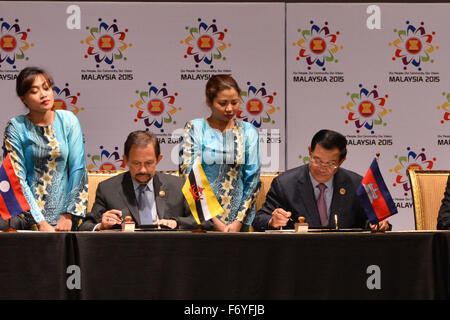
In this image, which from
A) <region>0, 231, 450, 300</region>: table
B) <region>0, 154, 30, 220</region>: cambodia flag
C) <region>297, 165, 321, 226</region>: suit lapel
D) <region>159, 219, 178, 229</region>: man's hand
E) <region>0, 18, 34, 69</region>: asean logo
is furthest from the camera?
<region>0, 18, 34, 69</region>: asean logo

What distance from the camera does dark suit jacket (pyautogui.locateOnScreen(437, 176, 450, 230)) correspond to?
11.8 feet

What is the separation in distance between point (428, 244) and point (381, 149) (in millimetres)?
2761

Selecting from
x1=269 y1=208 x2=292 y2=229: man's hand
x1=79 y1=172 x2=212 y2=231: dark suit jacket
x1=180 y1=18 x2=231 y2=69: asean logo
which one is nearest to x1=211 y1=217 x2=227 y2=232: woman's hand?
x1=79 y1=172 x2=212 y2=231: dark suit jacket

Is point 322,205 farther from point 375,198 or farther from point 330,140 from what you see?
point 375,198

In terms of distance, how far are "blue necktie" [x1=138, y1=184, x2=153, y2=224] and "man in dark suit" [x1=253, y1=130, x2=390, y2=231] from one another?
57 centimetres

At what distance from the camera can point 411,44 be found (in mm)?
5586

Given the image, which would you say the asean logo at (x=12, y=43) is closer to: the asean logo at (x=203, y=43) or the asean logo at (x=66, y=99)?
the asean logo at (x=66, y=99)

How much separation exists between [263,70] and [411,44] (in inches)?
47.6

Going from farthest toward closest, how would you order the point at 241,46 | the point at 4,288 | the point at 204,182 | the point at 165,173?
the point at 241,46
the point at 165,173
the point at 204,182
the point at 4,288

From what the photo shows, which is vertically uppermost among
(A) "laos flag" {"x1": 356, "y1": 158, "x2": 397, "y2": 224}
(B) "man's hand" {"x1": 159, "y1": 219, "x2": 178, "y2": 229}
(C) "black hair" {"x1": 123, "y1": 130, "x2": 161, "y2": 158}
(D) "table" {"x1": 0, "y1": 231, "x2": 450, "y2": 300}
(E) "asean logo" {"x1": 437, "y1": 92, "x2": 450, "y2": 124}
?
(E) "asean logo" {"x1": 437, "y1": 92, "x2": 450, "y2": 124}

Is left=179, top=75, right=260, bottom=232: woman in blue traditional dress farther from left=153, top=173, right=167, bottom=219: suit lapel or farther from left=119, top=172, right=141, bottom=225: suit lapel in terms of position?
left=119, top=172, right=141, bottom=225: suit lapel

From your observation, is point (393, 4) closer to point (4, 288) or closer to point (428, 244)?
point (428, 244)

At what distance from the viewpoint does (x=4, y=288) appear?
110 inches

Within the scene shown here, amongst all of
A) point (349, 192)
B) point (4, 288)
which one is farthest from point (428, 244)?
point (4, 288)
